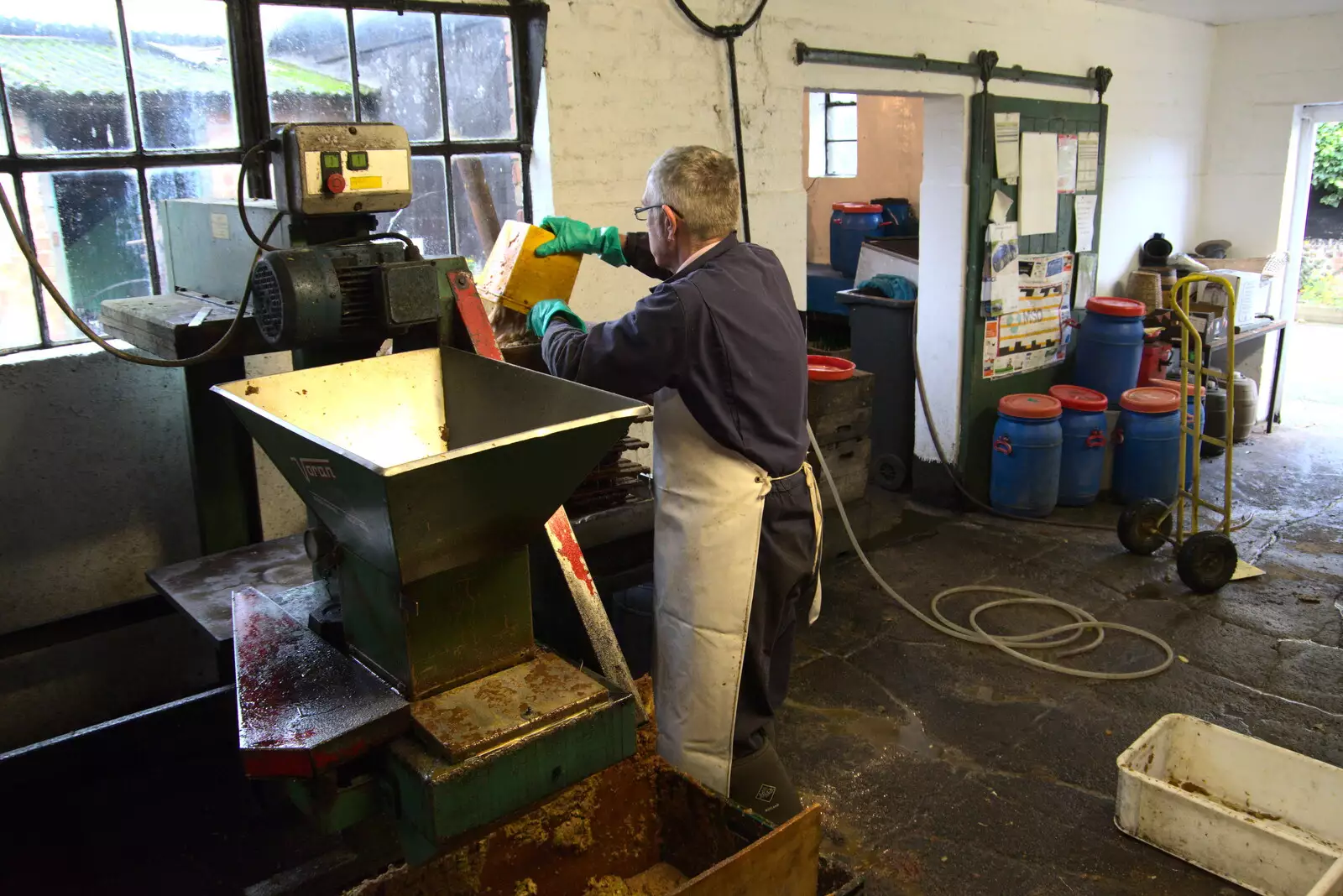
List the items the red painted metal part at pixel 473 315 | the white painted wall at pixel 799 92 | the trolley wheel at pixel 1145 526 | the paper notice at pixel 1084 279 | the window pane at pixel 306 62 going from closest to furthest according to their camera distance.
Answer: the red painted metal part at pixel 473 315, the window pane at pixel 306 62, the white painted wall at pixel 799 92, the trolley wheel at pixel 1145 526, the paper notice at pixel 1084 279

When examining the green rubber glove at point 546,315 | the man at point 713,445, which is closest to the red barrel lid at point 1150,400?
the man at point 713,445

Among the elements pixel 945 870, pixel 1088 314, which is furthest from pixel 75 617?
pixel 1088 314

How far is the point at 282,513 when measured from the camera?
114 inches

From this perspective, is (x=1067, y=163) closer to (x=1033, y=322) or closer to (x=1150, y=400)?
(x=1033, y=322)

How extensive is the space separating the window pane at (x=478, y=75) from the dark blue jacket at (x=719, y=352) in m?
1.21

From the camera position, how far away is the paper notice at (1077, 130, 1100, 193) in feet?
17.2

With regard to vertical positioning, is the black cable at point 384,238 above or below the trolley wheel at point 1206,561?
above

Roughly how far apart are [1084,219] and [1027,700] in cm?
315

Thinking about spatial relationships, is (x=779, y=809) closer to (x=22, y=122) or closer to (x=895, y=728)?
(x=895, y=728)

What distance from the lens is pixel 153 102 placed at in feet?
8.34

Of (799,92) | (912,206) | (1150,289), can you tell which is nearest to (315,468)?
(799,92)

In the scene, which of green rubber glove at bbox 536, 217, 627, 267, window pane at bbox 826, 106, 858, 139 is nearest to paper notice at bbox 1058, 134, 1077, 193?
window pane at bbox 826, 106, 858, 139

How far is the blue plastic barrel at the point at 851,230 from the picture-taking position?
5852mm

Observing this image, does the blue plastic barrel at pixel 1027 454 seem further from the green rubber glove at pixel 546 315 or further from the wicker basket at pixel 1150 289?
the green rubber glove at pixel 546 315
